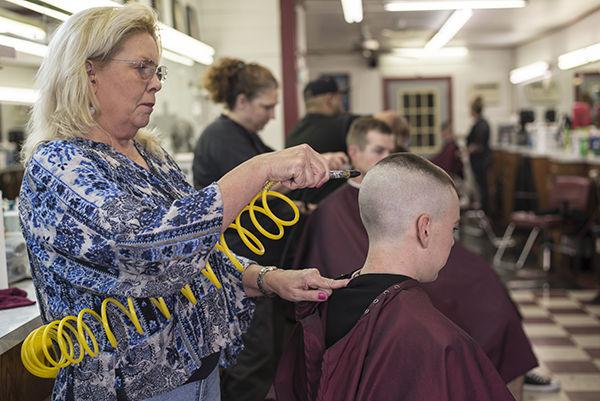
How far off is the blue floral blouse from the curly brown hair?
181 cm

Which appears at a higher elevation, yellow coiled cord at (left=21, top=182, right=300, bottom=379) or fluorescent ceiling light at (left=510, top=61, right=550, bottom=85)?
fluorescent ceiling light at (left=510, top=61, right=550, bottom=85)

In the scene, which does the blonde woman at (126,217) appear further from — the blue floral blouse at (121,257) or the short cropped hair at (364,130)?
the short cropped hair at (364,130)

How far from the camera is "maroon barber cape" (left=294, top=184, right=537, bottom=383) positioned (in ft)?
9.18

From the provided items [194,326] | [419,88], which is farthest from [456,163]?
[194,326]

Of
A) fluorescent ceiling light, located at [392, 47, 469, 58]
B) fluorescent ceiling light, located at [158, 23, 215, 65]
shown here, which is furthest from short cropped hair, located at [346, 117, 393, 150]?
fluorescent ceiling light, located at [392, 47, 469, 58]

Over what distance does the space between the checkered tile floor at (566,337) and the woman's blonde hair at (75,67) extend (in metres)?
2.98

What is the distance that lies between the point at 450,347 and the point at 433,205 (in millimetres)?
325

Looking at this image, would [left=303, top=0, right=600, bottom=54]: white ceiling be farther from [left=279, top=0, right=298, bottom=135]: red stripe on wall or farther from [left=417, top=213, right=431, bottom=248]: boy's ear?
[left=417, top=213, right=431, bottom=248]: boy's ear

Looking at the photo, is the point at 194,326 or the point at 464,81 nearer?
the point at 194,326

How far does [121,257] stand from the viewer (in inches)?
51.6

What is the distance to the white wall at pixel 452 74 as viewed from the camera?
1388 centimetres

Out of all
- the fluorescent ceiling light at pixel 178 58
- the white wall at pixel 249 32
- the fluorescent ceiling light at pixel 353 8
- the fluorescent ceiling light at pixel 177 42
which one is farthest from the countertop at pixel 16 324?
the fluorescent ceiling light at pixel 353 8

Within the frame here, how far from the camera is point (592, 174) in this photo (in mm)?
6156

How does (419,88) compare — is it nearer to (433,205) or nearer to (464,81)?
(464,81)
